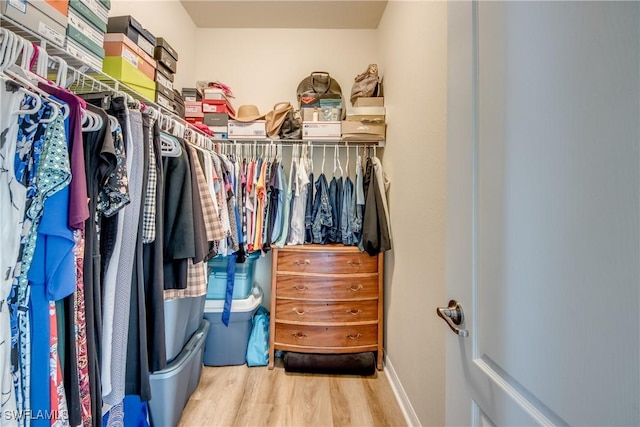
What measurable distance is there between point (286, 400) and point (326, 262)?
0.89 m

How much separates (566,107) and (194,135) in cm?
168

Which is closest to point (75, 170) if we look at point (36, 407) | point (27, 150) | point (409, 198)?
point (27, 150)

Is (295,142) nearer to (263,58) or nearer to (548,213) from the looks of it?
(263,58)

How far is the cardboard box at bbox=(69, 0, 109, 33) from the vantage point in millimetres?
933

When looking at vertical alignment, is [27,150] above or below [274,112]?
below

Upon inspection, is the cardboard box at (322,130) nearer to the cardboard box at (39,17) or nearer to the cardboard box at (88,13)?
the cardboard box at (88,13)

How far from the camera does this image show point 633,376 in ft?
1.04

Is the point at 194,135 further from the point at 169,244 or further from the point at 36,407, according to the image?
the point at 36,407

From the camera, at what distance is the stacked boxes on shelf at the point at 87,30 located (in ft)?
3.01

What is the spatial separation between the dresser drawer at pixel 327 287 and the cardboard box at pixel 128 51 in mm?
1501

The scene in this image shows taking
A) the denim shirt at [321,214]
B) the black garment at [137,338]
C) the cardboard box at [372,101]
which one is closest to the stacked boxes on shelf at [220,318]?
the denim shirt at [321,214]

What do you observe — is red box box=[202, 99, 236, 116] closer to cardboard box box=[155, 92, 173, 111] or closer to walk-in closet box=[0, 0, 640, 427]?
walk-in closet box=[0, 0, 640, 427]

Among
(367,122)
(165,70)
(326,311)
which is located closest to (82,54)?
(165,70)

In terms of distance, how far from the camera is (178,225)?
3.51 ft
